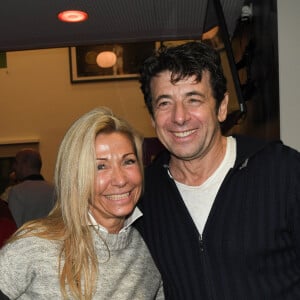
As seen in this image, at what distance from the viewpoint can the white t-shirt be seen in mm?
1832

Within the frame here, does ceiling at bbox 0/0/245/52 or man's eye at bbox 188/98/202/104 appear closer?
man's eye at bbox 188/98/202/104

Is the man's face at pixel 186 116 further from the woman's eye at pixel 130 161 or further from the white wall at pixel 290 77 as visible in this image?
the white wall at pixel 290 77

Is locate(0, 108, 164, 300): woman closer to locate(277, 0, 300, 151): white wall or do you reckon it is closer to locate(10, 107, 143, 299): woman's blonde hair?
locate(10, 107, 143, 299): woman's blonde hair

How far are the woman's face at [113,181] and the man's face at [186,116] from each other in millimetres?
184

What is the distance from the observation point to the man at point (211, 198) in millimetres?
1723

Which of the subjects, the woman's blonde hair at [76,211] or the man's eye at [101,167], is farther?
the man's eye at [101,167]

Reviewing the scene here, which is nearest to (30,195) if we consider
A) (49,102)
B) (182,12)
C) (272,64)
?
(182,12)

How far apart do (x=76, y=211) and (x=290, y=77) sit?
1.39 meters

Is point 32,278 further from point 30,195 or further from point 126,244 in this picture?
point 30,195

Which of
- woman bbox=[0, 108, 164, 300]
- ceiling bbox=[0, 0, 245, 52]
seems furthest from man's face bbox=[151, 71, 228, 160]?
ceiling bbox=[0, 0, 245, 52]

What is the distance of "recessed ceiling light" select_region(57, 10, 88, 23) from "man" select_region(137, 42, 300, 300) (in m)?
1.80

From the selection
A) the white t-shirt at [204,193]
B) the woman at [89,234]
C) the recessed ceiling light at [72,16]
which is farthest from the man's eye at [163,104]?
the recessed ceiling light at [72,16]

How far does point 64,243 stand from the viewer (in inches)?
65.4

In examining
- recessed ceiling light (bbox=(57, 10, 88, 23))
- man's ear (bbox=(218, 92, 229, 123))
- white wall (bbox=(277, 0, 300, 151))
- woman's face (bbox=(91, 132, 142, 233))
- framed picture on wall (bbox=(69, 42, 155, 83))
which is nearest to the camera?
woman's face (bbox=(91, 132, 142, 233))
